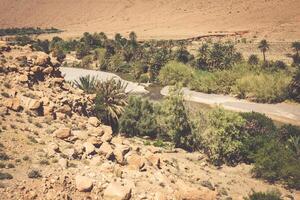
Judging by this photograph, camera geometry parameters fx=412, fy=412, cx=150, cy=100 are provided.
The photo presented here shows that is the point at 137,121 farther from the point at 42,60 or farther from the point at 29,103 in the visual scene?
the point at 29,103

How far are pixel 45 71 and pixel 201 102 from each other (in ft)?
112

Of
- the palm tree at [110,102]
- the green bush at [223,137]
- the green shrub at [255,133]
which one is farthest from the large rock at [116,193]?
the green shrub at [255,133]

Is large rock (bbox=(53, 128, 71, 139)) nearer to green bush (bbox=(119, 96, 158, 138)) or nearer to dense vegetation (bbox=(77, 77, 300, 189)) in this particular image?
dense vegetation (bbox=(77, 77, 300, 189))

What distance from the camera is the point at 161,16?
145m

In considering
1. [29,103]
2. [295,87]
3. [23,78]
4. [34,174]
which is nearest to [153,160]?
[34,174]

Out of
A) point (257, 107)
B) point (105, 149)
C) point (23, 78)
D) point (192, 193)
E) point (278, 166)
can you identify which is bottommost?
point (257, 107)

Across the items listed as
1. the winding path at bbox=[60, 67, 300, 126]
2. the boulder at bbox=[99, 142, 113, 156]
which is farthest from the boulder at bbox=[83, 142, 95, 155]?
the winding path at bbox=[60, 67, 300, 126]

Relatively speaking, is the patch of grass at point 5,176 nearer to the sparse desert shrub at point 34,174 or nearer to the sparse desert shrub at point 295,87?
the sparse desert shrub at point 34,174

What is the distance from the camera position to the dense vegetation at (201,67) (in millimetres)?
55469

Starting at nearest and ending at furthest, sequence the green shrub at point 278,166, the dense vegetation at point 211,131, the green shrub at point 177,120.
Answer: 1. the green shrub at point 278,166
2. the dense vegetation at point 211,131
3. the green shrub at point 177,120

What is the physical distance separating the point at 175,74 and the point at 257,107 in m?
17.9

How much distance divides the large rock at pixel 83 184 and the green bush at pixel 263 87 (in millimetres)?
42924

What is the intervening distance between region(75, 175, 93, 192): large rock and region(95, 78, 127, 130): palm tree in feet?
46.8

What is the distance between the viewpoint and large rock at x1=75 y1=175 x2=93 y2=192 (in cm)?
1508
